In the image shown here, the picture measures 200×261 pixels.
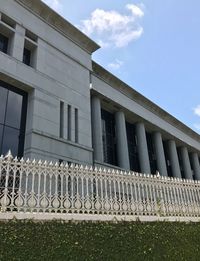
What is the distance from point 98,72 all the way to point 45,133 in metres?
8.96

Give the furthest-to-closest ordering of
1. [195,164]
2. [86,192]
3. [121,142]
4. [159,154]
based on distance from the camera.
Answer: [195,164], [159,154], [121,142], [86,192]

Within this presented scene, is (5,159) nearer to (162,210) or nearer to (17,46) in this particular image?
(162,210)

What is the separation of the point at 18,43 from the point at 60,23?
3.90 meters

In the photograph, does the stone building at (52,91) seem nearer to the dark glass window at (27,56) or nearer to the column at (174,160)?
the dark glass window at (27,56)

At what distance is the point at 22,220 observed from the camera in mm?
7426

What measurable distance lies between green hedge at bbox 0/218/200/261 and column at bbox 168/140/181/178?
20937 millimetres

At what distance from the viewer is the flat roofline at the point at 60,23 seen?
1802cm

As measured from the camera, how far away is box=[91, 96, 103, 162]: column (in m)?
21.0

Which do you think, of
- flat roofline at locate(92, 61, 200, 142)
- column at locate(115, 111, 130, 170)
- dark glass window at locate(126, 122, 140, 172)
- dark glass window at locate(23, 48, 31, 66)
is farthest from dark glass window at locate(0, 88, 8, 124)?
dark glass window at locate(126, 122, 140, 172)

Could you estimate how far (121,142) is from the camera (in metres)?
24.3

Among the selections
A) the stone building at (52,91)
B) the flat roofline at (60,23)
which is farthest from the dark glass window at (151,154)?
the flat roofline at (60,23)

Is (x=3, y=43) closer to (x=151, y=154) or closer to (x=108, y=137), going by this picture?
(x=108, y=137)

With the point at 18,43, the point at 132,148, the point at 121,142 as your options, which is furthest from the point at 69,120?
the point at 132,148

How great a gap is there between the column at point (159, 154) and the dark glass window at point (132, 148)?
2.70 meters
